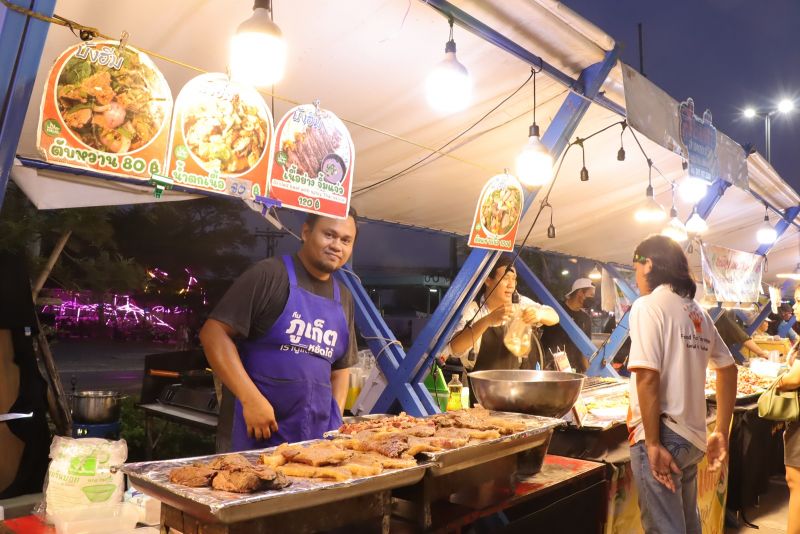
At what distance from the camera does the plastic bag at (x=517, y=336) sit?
5.19m

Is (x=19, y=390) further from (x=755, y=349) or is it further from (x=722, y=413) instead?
(x=755, y=349)

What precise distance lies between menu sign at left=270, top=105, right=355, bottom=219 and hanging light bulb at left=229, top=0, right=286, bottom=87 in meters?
0.64

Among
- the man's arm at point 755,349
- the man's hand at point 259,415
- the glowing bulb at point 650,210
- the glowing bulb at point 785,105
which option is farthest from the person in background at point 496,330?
the glowing bulb at point 785,105

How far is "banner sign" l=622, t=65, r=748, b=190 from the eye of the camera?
449 cm

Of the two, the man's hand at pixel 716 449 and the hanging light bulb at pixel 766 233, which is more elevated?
the hanging light bulb at pixel 766 233

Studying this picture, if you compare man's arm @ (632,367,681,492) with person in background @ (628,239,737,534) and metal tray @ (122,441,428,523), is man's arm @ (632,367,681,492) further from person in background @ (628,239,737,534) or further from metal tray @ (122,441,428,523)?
metal tray @ (122,441,428,523)

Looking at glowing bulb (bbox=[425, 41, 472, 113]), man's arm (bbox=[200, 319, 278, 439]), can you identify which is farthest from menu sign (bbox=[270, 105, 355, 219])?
man's arm (bbox=[200, 319, 278, 439])

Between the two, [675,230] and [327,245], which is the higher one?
[675,230]

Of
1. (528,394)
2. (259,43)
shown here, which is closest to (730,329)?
(528,394)

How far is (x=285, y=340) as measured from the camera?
3061mm

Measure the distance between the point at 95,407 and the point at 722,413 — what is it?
5336 mm

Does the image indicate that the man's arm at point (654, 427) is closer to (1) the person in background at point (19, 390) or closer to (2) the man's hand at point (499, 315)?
(2) the man's hand at point (499, 315)

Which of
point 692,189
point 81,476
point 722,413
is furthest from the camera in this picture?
point 692,189

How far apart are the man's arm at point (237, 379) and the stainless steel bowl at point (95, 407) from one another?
329 centimetres
